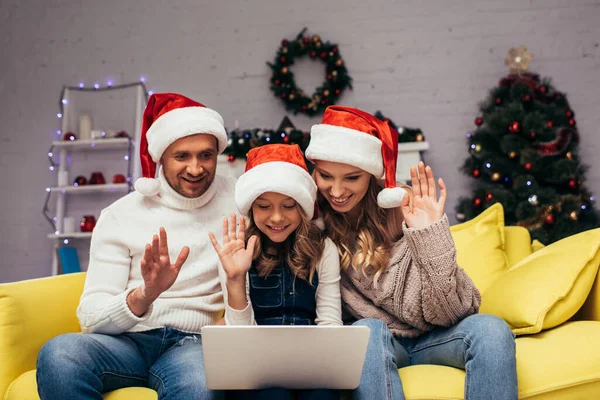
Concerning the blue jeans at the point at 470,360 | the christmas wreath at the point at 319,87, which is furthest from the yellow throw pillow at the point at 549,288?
the christmas wreath at the point at 319,87

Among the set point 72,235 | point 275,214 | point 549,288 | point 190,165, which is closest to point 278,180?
point 275,214

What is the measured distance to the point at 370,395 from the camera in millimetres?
1503

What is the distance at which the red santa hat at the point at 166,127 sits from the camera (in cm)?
195

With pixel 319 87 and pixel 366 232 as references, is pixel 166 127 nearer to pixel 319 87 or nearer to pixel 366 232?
pixel 366 232

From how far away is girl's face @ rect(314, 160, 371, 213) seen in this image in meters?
1.88

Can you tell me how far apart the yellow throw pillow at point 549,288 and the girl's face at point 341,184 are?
0.52 metres

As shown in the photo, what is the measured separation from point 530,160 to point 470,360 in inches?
103

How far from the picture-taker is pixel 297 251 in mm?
1850

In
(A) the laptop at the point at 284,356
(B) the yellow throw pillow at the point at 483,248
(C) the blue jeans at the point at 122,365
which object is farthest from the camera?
(B) the yellow throw pillow at the point at 483,248

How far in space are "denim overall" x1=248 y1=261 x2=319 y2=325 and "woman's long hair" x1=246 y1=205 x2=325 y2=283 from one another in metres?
0.02

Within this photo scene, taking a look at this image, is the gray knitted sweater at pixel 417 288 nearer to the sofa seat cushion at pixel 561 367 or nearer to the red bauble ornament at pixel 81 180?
the sofa seat cushion at pixel 561 367

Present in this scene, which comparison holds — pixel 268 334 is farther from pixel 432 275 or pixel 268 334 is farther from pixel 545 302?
pixel 545 302

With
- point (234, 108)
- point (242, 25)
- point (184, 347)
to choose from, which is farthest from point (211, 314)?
point (242, 25)

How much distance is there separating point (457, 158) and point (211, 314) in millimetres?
2957
